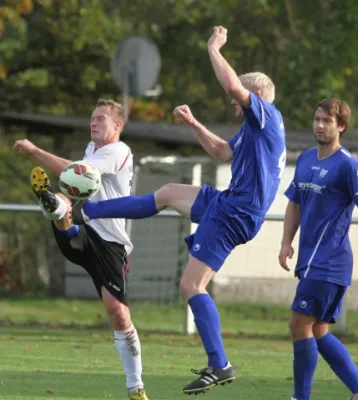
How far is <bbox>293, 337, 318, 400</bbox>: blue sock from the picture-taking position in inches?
368

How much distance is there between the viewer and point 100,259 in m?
9.92

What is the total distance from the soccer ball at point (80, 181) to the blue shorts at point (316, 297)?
5.10ft

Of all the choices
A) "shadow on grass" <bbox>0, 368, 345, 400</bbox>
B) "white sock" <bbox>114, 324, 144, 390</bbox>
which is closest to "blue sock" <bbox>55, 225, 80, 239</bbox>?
"white sock" <bbox>114, 324, 144, 390</bbox>

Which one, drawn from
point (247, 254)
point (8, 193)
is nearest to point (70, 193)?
point (247, 254)

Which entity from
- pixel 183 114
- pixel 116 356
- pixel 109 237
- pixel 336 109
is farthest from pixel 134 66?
pixel 336 109

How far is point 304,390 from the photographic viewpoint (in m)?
9.39

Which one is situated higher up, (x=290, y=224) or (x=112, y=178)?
(x=112, y=178)

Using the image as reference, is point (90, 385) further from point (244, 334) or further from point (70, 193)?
point (244, 334)

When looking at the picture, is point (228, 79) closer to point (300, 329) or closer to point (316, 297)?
point (316, 297)

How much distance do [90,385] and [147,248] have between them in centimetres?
911

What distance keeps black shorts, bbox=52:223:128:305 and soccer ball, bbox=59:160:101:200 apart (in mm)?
648

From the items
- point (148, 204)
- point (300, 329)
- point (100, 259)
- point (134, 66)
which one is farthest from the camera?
point (134, 66)

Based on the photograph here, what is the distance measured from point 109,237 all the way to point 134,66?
12.1m

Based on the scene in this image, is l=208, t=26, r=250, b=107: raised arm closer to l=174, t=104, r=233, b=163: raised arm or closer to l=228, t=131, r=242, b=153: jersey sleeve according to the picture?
l=228, t=131, r=242, b=153: jersey sleeve
